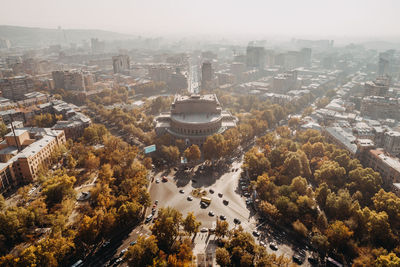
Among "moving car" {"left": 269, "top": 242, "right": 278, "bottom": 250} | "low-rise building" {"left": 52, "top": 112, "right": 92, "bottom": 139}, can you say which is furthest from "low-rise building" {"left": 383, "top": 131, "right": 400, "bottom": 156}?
"low-rise building" {"left": 52, "top": 112, "right": 92, "bottom": 139}

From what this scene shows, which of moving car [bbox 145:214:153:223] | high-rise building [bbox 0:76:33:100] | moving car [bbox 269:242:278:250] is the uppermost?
high-rise building [bbox 0:76:33:100]

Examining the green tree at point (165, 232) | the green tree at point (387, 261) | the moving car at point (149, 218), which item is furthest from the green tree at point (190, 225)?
the green tree at point (387, 261)

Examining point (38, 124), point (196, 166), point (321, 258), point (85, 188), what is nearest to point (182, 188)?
point (196, 166)

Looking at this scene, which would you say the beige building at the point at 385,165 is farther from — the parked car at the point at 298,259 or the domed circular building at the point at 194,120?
the domed circular building at the point at 194,120

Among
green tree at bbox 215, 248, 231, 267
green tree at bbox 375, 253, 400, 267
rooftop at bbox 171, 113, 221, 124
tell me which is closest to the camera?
green tree at bbox 375, 253, 400, 267

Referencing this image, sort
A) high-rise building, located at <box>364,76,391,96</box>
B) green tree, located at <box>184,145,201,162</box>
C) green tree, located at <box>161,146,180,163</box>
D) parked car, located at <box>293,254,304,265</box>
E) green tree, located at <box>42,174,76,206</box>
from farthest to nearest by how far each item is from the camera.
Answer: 1. high-rise building, located at <box>364,76,391,96</box>
2. green tree, located at <box>161,146,180,163</box>
3. green tree, located at <box>184,145,201,162</box>
4. green tree, located at <box>42,174,76,206</box>
5. parked car, located at <box>293,254,304,265</box>

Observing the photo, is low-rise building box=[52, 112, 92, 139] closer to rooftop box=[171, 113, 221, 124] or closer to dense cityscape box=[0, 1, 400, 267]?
dense cityscape box=[0, 1, 400, 267]
